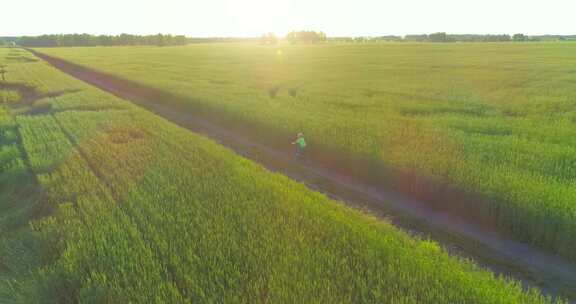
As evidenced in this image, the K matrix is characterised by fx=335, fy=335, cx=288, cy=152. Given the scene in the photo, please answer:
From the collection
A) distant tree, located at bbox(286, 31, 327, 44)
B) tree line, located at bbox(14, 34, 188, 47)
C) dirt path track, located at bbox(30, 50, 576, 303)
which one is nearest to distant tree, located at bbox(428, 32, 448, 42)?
distant tree, located at bbox(286, 31, 327, 44)

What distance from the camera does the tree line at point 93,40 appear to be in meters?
145

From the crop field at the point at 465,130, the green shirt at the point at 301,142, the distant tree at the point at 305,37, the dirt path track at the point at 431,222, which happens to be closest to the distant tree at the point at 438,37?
the distant tree at the point at 305,37

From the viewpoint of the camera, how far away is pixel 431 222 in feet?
25.2

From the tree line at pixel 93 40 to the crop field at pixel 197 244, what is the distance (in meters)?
165

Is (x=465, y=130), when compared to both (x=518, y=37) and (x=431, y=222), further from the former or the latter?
(x=518, y=37)

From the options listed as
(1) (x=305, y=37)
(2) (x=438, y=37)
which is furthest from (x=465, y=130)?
(1) (x=305, y=37)

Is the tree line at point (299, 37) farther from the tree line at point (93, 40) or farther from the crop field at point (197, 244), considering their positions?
the crop field at point (197, 244)

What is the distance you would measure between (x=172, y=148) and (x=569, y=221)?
1069 cm

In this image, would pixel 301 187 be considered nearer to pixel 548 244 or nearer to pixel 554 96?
pixel 548 244

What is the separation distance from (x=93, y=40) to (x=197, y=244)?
17932cm

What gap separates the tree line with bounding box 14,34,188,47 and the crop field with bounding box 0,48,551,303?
16474 cm

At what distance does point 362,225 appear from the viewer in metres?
6.49

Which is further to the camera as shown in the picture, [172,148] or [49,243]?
[172,148]

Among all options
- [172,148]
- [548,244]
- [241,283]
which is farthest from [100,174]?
[548,244]
